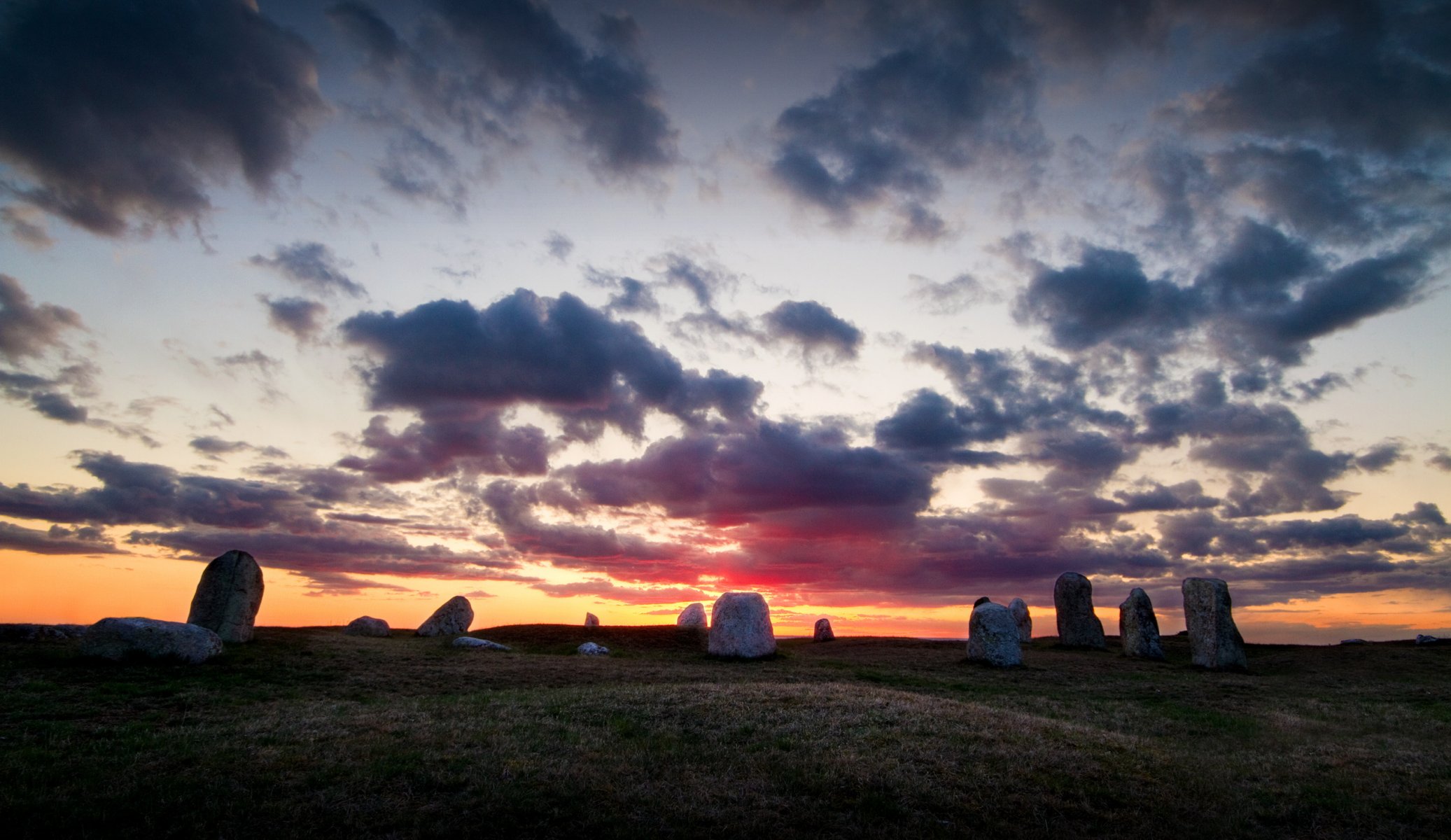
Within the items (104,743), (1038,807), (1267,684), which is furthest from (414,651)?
(1267,684)

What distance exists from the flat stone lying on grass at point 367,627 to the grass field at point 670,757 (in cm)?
1827

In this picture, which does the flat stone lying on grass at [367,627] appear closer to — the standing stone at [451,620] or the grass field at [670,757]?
the standing stone at [451,620]

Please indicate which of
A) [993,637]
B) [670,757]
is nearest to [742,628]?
[993,637]

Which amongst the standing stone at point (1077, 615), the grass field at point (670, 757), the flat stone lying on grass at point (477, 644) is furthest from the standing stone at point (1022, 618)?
the flat stone lying on grass at point (477, 644)

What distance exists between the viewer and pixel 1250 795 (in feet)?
41.8

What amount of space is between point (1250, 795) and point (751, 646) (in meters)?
23.9

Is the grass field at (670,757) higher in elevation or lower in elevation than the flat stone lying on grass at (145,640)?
lower

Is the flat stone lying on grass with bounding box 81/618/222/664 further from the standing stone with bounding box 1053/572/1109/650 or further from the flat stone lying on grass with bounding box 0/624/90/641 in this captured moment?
the standing stone with bounding box 1053/572/1109/650

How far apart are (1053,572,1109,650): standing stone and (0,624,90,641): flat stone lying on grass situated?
4584 cm

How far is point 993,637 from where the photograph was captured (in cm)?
3331

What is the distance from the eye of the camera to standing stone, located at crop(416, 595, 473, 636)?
4325 centimetres

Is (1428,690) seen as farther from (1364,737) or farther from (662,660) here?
(662,660)

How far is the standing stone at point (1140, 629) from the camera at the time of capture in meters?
38.2

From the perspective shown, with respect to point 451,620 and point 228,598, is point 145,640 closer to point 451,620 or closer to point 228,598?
point 228,598
